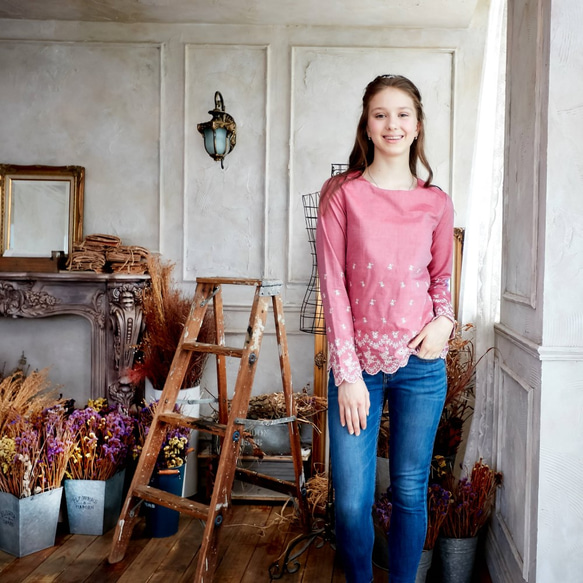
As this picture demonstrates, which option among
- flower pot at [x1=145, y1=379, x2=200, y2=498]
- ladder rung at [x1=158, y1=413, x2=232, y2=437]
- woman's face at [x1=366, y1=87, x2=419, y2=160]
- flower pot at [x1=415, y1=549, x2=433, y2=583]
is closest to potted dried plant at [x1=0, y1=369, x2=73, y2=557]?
ladder rung at [x1=158, y1=413, x2=232, y2=437]

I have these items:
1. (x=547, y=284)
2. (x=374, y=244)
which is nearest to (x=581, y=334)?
(x=547, y=284)

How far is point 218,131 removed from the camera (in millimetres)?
3479

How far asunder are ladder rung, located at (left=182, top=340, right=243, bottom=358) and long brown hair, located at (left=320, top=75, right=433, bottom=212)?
848 mm

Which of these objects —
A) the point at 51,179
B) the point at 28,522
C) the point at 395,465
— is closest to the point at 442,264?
the point at 395,465

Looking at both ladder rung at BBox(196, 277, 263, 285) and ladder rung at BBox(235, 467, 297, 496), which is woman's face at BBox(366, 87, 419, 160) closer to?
ladder rung at BBox(196, 277, 263, 285)

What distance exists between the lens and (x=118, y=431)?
279 centimetres

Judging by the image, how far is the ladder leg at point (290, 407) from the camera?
2.63 meters

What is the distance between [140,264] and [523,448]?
2362mm

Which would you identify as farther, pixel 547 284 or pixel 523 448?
pixel 523 448

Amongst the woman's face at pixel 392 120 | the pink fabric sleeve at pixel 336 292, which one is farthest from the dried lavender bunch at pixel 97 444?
the woman's face at pixel 392 120

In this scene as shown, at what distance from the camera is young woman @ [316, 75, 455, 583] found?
169 centimetres

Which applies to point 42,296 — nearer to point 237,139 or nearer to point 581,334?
point 237,139

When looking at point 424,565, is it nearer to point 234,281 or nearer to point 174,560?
point 174,560

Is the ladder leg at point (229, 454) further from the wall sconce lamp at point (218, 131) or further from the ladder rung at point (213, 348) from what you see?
the wall sconce lamp at point (218, 131)
